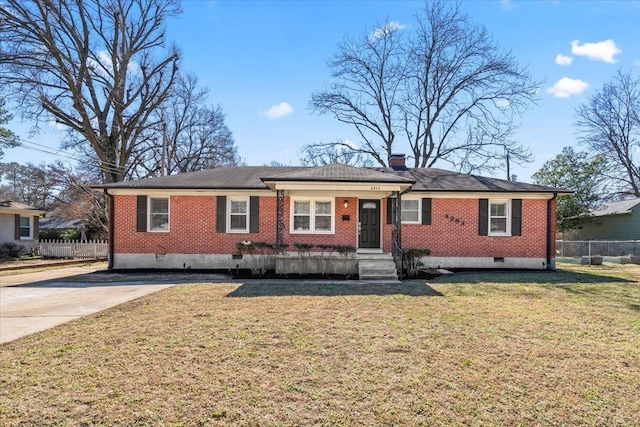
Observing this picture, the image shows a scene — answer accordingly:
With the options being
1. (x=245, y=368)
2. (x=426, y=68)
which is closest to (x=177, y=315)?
(x=245, y=368)

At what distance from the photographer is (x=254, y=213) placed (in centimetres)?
1334

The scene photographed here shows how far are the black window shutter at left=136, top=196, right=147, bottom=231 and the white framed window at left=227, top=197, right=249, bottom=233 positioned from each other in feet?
10.1

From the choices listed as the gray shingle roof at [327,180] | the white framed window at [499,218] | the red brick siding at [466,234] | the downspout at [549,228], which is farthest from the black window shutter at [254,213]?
the downspout at [549,228]

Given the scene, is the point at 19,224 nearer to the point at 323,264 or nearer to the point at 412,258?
the point at 323,264

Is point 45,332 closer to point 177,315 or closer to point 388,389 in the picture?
point 177,315

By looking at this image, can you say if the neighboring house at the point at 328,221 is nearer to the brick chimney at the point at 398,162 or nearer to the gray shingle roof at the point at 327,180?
the gray shingle roof at the point at 327,180

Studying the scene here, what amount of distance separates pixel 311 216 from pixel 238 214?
2.76m

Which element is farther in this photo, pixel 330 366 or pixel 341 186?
pixel 341 186

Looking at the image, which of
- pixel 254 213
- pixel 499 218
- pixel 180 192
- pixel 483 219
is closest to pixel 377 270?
pixel 254 213

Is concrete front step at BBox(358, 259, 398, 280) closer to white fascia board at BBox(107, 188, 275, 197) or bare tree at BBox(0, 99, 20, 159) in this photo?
white fascia board at BBox(107, 188, 275, 197)

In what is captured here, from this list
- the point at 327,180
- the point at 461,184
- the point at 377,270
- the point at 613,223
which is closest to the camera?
the point at 377,270

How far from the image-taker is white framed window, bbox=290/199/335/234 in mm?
13414

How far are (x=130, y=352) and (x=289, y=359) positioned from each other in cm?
202

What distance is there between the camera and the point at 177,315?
631 centimetres
